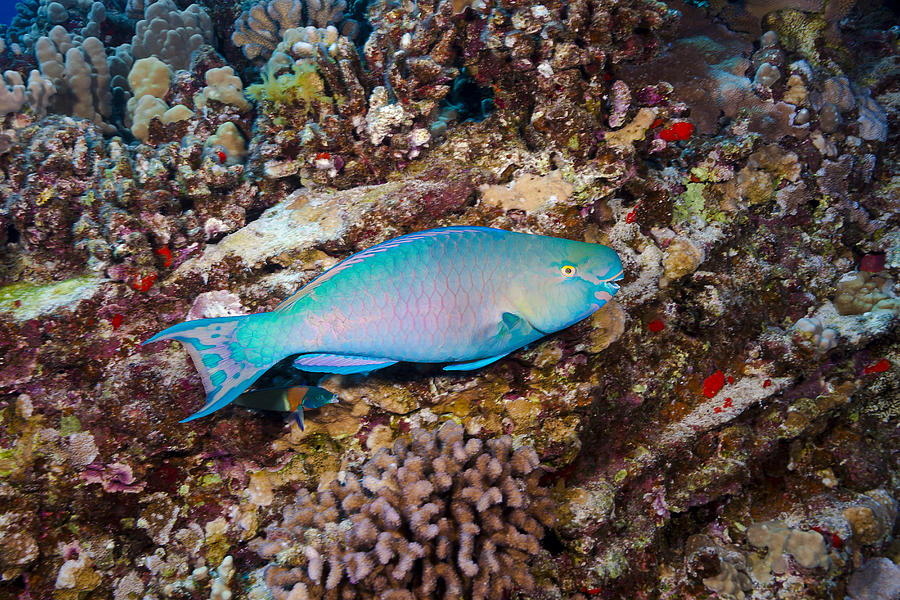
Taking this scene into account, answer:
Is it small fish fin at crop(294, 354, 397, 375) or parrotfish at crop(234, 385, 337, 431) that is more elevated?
small fish fin at crop(294, 354, 397, 375)

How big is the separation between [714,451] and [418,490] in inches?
92.7

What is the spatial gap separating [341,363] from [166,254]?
205cm

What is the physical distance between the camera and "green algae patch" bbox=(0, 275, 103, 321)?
9.53ft

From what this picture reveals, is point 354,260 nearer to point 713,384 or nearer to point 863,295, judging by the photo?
point 713,384

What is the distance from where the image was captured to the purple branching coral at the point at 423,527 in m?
2.29

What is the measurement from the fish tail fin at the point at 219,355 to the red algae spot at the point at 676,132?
3338mm

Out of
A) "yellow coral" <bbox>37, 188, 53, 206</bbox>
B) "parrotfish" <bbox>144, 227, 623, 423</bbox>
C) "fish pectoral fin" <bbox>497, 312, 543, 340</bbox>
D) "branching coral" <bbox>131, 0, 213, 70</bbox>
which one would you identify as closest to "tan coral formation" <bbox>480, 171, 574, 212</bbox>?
"parrotfish" <bbox>144, 227, 623, 423</bbox>

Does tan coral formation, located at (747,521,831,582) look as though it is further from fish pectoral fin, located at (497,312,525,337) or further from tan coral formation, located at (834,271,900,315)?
fish pectoral fin, located at (497,312,525,337)

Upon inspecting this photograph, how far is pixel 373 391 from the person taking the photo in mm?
3012

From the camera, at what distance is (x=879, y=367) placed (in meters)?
3.77

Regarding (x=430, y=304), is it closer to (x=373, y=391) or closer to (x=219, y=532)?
(x=373, y=391)

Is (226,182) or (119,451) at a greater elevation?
(226,182)

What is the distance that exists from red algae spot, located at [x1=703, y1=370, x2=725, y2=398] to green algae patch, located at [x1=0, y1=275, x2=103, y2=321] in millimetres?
4449

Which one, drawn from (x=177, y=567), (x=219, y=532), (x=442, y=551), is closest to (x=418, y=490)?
(x=442, y=551)
